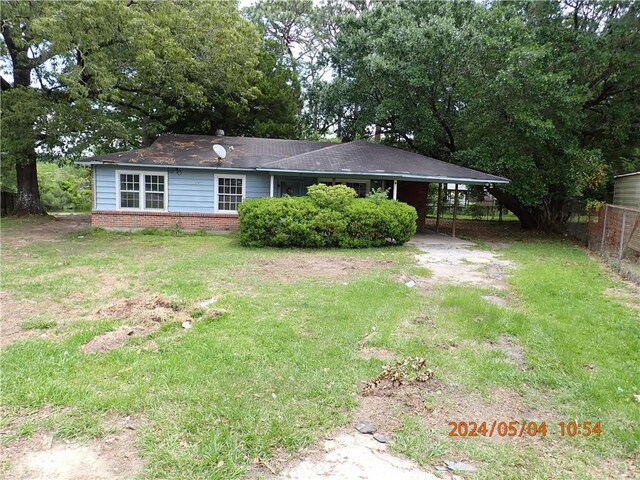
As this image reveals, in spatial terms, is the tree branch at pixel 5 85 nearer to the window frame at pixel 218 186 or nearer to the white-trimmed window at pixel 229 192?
the window frame at pixel 218 186

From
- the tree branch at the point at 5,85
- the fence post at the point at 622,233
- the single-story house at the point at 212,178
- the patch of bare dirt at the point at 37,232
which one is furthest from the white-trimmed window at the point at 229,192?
the fence post at the point at 622,233

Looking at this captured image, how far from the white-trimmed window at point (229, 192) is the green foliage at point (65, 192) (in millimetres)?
14872

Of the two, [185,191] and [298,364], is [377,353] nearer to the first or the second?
[298,364]

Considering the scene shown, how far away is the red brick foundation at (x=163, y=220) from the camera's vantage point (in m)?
14.2

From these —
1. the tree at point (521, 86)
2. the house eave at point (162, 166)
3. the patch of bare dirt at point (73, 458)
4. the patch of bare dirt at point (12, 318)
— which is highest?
the tree at point (521, 86)

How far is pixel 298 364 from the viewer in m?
3.83

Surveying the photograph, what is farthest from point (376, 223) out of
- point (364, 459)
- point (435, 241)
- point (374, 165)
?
point (364, 459)

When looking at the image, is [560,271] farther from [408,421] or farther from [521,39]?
[521,39]

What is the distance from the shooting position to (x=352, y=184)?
15445mm

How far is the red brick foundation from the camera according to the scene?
46.6ft

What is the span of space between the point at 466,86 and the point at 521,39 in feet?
6.83

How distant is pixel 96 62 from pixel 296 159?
21.7 feet

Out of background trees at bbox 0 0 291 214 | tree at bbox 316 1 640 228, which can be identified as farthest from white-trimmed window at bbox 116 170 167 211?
tree at bbox 316 1 640 228

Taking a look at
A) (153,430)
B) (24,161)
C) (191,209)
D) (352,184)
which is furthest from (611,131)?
(24,161)
